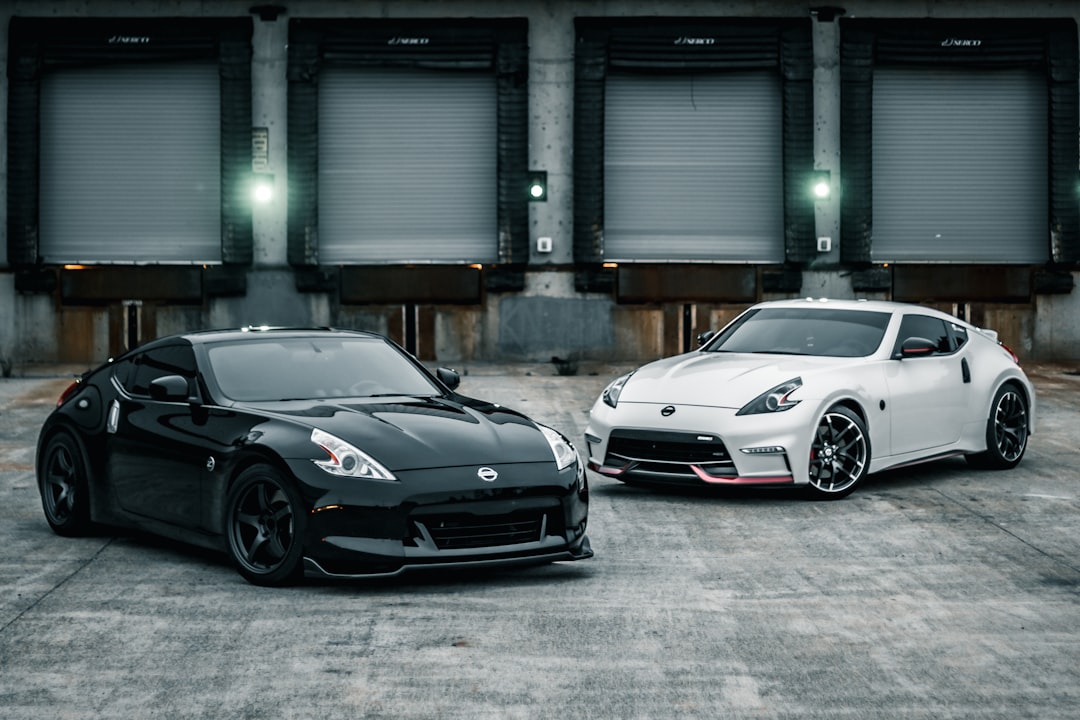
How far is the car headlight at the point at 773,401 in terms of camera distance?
11.2m

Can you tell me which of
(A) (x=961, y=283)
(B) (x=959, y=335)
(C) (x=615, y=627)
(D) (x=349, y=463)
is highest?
(A) (x=961, y=283)

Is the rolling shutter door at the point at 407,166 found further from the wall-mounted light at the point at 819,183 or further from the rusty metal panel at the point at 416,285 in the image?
the wall-mounted light at the point at 819,183

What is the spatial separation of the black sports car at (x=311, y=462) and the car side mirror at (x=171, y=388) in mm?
10

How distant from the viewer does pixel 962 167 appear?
25094 millimetres

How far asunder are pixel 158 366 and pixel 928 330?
6.08 metres

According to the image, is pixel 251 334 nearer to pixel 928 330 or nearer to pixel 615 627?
pixel 615 627

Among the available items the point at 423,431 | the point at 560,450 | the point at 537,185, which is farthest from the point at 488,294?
the point at 423,431

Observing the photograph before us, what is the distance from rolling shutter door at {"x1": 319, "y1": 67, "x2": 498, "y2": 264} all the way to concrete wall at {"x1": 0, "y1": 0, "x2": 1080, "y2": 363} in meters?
0.66

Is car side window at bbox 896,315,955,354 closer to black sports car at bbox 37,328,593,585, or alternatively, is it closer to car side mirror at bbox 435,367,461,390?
car side mirror at bbox 435,367,461,390

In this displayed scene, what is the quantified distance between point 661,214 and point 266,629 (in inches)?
712

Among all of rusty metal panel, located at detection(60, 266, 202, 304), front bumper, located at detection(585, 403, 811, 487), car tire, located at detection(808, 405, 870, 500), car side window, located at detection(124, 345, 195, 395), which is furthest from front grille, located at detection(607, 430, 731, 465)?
rusty metal panel, located at detection(60, 266, 202, 304)

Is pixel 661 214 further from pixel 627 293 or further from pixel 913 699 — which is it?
pixel 913 699

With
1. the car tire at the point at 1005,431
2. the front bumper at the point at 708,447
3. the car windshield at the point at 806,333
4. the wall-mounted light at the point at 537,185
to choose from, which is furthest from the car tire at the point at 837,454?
the wall-mounted light at the point at 537,185

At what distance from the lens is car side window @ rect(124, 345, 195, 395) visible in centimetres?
937
